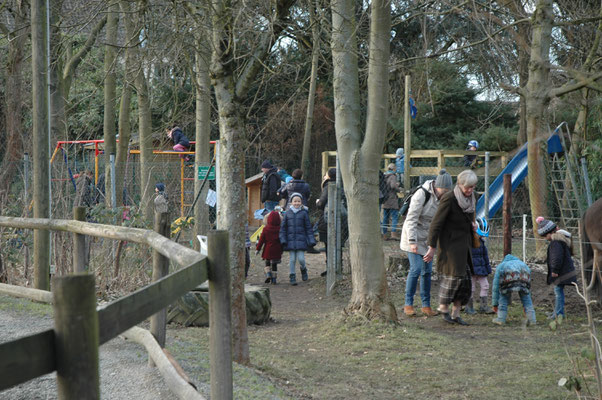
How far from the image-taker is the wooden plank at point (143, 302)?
7.11 ft

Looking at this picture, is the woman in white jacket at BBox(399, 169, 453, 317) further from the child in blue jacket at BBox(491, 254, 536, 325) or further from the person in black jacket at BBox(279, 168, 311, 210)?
the person in black jacket at BBox(279, 168, 311, 210)

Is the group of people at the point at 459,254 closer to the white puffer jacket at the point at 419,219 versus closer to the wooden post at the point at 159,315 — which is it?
the white puffer jacket at the point at 419,219

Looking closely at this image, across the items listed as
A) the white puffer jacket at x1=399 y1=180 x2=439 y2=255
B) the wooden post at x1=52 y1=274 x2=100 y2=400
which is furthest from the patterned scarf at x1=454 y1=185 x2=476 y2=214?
the wooden post at x1=52 y1=274 x2=100 y2=400

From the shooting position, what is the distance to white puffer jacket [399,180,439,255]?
28.3ft

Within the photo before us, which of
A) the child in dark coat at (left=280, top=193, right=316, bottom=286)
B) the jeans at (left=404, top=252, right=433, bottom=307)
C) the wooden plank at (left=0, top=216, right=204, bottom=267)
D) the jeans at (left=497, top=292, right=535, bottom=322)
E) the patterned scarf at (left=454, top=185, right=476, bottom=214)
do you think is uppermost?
the patterned scarf at (left=454, top=185, right=476, bottom=214)

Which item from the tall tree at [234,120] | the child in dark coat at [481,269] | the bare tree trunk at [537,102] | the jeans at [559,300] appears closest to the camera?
the tall tree at [234,120]

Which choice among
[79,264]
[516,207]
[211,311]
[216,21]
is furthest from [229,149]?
[516,207]

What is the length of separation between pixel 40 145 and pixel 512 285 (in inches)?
223

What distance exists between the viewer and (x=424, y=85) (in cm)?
2547

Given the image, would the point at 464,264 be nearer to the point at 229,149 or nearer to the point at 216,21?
the point at 229,149

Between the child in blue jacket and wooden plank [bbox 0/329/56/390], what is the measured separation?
6801mm

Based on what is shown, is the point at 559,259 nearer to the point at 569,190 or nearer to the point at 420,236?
the point at 420,236

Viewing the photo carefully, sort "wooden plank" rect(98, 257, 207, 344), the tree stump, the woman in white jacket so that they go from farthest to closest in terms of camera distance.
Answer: the woman in white jacket
the tree stump
"wooden plank" rect(98, 257, 207, 344)

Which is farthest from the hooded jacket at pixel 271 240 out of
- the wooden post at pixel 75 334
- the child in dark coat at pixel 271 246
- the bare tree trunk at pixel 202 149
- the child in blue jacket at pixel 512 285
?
the wooden post at pixel 75 334
